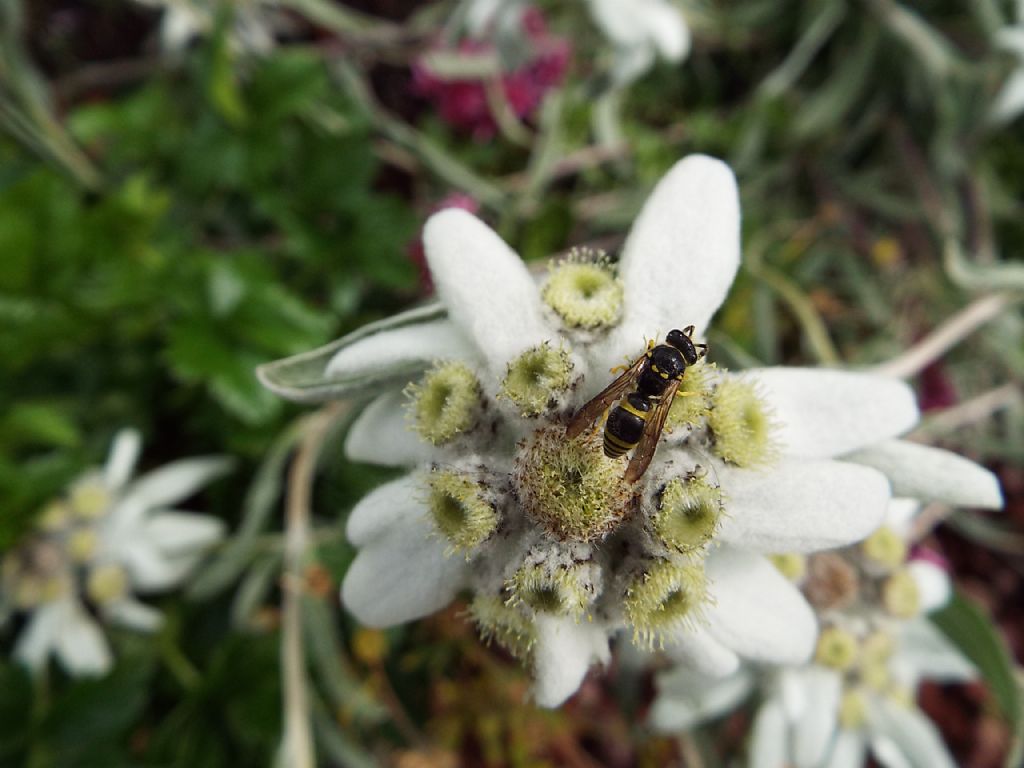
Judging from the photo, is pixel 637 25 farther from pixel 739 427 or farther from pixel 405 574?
pixel 405 574

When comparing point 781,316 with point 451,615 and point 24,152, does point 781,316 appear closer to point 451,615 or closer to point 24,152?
point 451,615

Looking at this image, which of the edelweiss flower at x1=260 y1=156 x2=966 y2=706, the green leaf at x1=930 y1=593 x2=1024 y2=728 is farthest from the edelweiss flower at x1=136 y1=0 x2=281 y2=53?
the green leaf at x1=930 y1=593 x2=1024 y2=728

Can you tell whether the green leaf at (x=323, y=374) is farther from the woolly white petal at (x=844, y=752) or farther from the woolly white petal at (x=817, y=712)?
the woolly white petal at (x=844, y=752)

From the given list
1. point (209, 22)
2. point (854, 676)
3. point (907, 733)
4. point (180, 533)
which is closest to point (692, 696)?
point (854, 676)

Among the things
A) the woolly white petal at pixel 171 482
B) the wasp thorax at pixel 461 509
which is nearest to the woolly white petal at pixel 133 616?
the woolly white petal at pixel 171 482

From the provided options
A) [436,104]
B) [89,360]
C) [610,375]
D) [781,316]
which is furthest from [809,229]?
[89,360]

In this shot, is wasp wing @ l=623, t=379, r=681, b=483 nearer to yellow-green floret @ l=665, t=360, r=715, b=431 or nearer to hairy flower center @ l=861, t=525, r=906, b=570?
yellow-green floret @ l=665, t=360, r=715, b=431

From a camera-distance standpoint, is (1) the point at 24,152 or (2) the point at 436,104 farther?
(2) the point at 436,104
